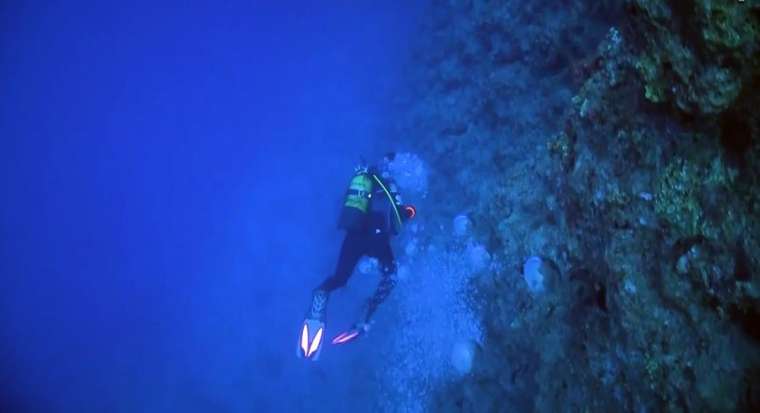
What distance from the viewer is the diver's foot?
244 inches

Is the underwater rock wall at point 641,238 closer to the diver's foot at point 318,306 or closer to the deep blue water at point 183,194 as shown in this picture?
the diver's foot at point 318,306

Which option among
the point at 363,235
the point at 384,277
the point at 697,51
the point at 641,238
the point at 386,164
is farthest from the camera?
the point at 386,164

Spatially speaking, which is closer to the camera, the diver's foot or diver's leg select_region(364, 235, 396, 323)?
the diver's foot

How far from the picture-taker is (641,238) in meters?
2.43

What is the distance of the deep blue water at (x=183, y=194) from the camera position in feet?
39.4

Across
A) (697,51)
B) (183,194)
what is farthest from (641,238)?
(183,194)

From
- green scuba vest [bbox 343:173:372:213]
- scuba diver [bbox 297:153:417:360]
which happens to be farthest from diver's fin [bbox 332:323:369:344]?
green scuba vest [bbox 343:173:372:213]

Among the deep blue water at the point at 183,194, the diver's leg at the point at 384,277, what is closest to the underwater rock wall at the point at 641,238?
the diver's leg at the point at 384,277

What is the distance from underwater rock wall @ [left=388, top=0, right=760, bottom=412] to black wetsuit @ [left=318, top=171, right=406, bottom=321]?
67.4 inches

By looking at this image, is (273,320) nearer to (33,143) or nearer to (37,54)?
(33,143)

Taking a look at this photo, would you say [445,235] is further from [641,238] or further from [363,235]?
[641,238]

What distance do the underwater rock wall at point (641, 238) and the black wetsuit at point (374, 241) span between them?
67.4 inches

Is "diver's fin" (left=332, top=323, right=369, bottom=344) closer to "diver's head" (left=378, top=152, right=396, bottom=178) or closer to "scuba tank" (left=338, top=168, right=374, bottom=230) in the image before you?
"scuba tank" (left=338, top=168, right=374, bottom=230)

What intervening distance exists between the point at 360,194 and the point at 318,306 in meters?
1.65
